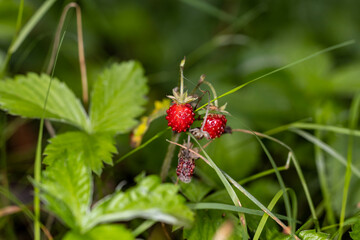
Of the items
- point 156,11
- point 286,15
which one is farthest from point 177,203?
point 286,15

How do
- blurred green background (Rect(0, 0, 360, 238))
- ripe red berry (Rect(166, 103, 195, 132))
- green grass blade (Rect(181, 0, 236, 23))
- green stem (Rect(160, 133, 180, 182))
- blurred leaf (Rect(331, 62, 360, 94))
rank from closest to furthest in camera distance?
ripe red berry (Rect(166, 103, 195, 132)) → green stem (Rect(160, 133, 180, 182)) → blurred green background (Rect(0, 0, 360, 238)) → green grass blade (Rect(181, 0, 236, 23)) → blurred leaf (Rect(331, 62, 360, 94))

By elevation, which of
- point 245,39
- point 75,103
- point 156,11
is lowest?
point 75,103

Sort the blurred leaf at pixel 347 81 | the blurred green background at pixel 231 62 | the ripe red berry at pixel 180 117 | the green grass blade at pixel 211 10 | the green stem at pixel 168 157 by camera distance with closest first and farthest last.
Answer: the ripe red berry at pixel 180 117, the green stem at pixel 168 157, the blurred green background at pixel 231 62, the green grass blade at pixel 211 10, the blurred leaf at pixel 347 81

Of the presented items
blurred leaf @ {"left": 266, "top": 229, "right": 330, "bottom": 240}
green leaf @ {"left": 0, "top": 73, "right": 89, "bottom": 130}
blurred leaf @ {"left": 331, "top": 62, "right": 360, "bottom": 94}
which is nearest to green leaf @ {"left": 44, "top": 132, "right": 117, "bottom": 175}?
green leaf @ {"left": 0, "top": 73, "right": 89, "bottom": 130}

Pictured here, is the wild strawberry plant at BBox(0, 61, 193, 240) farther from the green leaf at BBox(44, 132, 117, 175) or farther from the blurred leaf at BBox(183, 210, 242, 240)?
the blurred leaf at BBox(183, 210, 242, 240)

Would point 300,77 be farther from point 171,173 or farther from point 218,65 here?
point 171,173

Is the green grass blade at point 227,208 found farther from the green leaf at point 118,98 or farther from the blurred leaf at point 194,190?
the green leaf at point 118,98

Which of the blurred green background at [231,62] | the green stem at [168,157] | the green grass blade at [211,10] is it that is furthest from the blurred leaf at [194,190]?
the green grass blade at [211,10]
